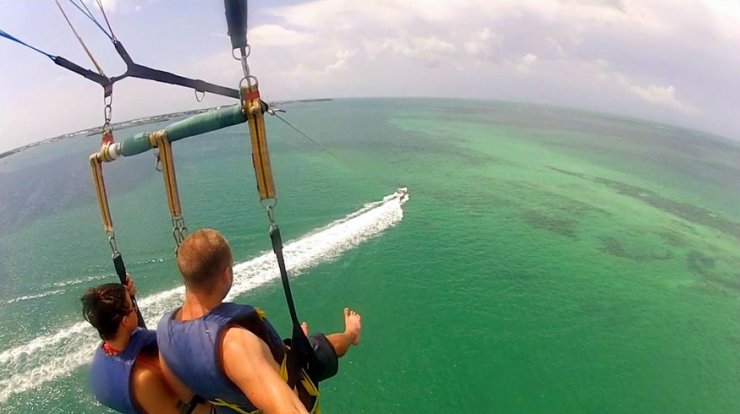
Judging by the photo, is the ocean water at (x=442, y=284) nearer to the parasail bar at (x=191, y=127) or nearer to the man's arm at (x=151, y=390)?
the parasail bar at (x=191, y=127)

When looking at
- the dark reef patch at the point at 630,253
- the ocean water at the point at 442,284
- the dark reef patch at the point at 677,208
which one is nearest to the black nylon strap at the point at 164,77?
the ocean water at the point at 442,284

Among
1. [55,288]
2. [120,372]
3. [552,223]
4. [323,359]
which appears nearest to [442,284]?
[552,223]

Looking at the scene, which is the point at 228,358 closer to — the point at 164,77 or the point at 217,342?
the point at 217,342

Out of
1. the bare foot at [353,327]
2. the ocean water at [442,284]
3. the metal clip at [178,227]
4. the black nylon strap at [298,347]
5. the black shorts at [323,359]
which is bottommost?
the ocean water at [442,284]

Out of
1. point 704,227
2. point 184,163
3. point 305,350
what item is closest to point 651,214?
point 704,227

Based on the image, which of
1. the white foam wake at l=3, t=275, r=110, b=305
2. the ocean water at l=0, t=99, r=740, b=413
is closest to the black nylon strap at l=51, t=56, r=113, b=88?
the ocean water at l=0, t=99, r=740, b=413

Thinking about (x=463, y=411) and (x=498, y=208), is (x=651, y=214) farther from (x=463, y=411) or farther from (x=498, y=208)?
(x=463, y=411)

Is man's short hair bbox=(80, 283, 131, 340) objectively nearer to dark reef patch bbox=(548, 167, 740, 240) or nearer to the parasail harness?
the parasail harness
